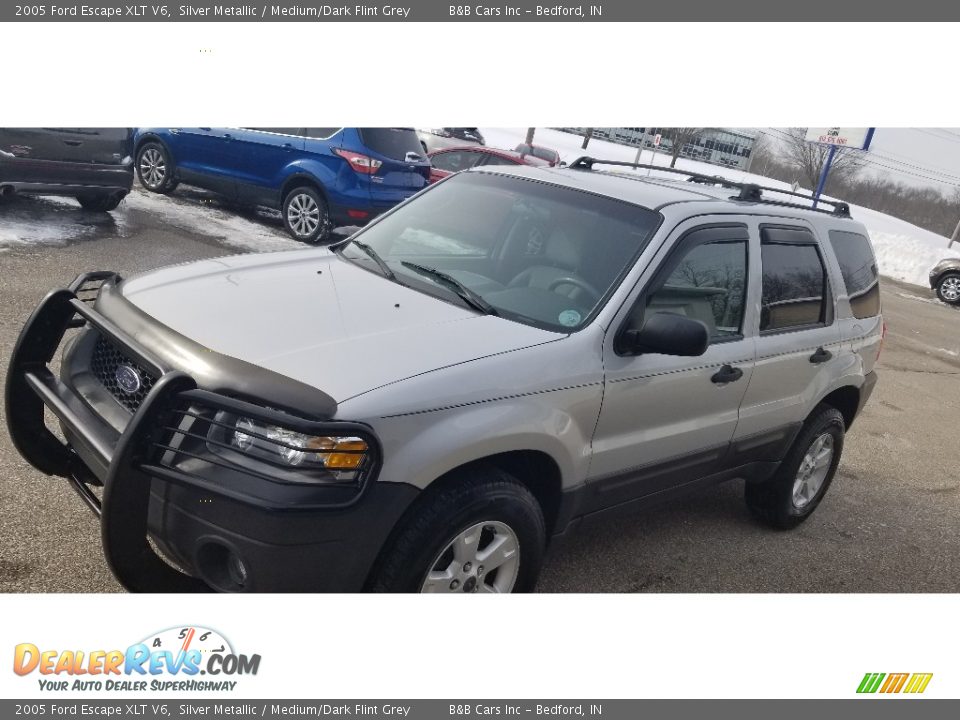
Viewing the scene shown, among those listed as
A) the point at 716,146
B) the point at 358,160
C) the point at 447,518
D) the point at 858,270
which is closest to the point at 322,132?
the point at 358,160

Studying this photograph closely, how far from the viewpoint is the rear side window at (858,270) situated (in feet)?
16.3

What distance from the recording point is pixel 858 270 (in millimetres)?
5141

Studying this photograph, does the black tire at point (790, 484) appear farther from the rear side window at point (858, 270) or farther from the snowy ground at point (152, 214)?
the snowy ground at point (152, 214)

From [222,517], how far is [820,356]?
3461 mm

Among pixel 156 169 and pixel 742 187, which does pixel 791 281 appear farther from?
pixel 156 169

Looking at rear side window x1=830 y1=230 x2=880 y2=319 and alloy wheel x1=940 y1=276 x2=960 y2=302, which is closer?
rear side window x1=830 y1=230 x2=880 y2=319

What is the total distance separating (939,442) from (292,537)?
697 cm

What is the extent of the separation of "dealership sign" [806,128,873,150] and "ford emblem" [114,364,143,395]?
2371 cm

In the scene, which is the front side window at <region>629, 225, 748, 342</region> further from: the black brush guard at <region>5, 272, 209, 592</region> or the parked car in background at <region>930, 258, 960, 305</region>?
the parked car in background at <region>930, 258, 960, 305</region>

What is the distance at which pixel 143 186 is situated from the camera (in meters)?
11.8

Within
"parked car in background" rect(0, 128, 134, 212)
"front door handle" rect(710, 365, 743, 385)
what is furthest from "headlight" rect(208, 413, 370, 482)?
"parked car in background" rect(0, 128, 134, 212)

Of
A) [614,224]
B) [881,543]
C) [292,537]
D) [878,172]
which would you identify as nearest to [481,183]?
[614,224]

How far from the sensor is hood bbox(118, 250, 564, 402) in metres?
2.78

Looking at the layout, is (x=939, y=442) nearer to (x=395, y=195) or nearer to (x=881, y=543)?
(x=881, y=543)
